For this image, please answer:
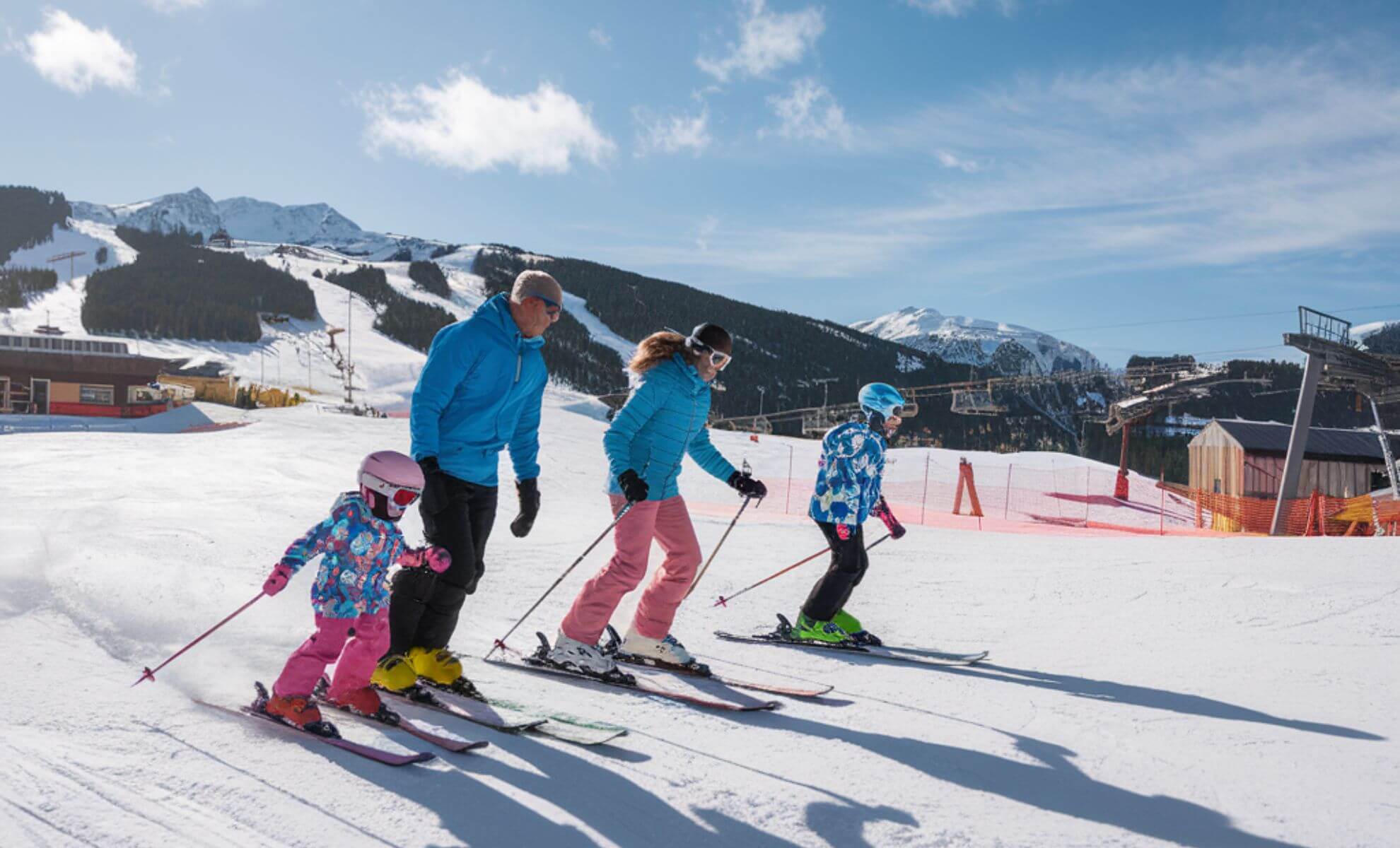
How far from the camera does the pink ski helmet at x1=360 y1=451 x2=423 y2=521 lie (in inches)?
120

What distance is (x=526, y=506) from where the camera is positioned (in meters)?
3.82

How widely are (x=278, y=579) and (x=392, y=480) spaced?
1.56 ft

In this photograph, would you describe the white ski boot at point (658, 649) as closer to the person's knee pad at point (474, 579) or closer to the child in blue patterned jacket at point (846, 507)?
the person's knee pad at point (474, 579)

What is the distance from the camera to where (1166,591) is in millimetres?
6988

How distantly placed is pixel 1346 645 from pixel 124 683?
6.15 metres

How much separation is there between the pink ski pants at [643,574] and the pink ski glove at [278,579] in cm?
150

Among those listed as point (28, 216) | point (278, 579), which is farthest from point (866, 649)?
point (28, 216)

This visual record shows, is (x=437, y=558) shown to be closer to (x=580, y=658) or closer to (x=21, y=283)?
(x=580, y=658)

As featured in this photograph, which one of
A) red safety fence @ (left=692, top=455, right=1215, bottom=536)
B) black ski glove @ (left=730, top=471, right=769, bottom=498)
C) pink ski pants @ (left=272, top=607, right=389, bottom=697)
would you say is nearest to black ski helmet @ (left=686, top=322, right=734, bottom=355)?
black ski glove @ (left=730, top=471, right=769, bottom=498)

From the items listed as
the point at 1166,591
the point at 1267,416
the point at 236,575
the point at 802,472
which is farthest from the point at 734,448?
the point at 1267,416

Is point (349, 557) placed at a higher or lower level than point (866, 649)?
higher

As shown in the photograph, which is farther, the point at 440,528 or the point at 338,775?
the point at 440,528

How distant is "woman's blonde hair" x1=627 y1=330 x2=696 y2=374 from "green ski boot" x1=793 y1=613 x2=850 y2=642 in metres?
1.92

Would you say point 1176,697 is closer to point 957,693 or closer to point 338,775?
point 957,693
